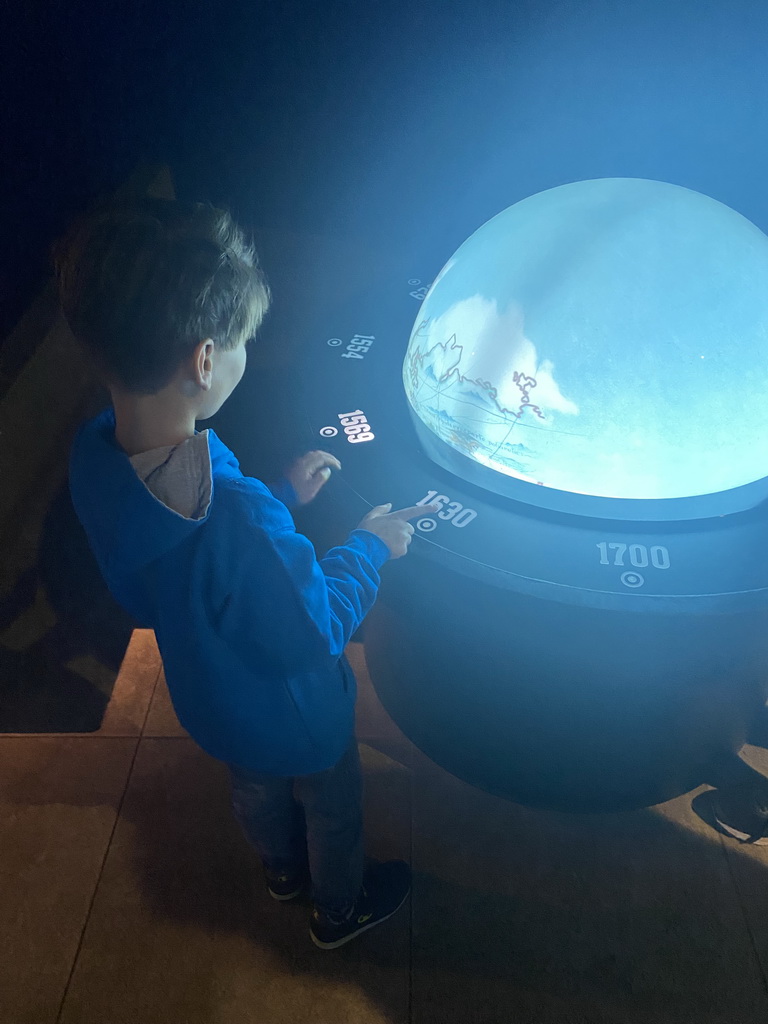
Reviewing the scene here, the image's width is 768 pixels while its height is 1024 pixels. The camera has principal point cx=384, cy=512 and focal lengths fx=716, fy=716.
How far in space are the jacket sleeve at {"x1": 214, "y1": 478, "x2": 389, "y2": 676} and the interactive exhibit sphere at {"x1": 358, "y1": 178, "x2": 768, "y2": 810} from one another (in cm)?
26

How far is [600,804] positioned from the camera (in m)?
1.63

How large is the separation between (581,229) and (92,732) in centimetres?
175

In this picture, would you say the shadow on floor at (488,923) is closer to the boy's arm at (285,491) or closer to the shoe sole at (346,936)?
the shoe sole at (346,936)

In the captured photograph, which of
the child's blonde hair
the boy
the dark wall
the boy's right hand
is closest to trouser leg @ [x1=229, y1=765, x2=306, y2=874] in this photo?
the boy

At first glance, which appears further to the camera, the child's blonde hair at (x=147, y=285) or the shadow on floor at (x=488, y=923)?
the shadow on floor at (x=488, y=923)

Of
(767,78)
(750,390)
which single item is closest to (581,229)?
(750,390)

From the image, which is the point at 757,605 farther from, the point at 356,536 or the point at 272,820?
the point at 272,820

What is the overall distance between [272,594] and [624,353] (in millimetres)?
713

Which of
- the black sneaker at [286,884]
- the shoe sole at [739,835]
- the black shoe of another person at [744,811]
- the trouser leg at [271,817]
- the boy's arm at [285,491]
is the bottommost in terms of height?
the black sneaker at [286,884]

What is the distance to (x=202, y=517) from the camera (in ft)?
3.10

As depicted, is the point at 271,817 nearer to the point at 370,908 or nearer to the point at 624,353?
the point at 370,908

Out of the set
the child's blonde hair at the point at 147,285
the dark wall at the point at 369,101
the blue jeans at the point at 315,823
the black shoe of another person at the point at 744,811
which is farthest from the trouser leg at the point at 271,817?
the dark wall at the point at 369,101

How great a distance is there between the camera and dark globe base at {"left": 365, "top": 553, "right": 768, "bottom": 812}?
121 cm

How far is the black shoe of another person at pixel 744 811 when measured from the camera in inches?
60.2
